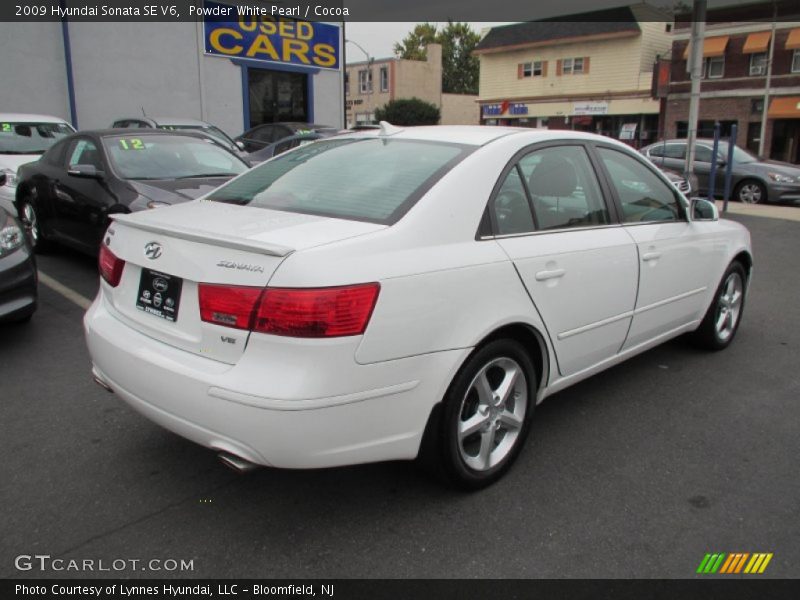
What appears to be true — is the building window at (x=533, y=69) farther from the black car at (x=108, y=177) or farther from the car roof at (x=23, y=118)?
the black car at (x=108, y=177)

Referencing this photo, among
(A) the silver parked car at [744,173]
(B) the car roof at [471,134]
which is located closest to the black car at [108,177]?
(B) the car roof at [471,134]

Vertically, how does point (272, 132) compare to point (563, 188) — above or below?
above

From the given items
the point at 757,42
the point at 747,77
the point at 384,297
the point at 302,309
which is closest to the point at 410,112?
the point at 747,77

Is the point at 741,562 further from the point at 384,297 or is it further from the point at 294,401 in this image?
the point at 294,401

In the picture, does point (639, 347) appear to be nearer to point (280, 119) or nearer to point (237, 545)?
point (237, 545)

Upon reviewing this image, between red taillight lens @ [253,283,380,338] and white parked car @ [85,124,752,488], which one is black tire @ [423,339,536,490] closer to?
white parked car @ [85,124,752,488]

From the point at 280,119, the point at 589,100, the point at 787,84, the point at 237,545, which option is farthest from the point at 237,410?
the point at 589,100

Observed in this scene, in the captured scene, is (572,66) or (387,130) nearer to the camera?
(387,130)

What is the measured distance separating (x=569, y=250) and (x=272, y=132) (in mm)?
13826

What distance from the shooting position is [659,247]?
12.8 feet

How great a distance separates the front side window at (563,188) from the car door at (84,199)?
14.2ft

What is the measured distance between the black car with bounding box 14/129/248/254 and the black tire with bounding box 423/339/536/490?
400 centimetres

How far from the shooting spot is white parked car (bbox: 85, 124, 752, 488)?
2373 mm
